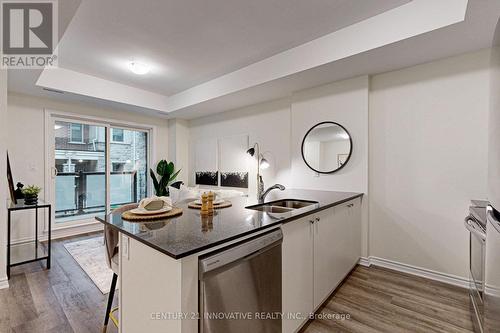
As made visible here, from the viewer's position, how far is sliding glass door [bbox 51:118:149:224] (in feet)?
13.0

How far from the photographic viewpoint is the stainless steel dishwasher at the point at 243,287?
3.29 feet

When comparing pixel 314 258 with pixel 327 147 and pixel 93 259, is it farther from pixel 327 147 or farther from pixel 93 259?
pixel 93 259

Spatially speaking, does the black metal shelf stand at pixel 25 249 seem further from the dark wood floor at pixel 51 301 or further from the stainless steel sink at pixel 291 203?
the stainless steel sink at pixel 291 203

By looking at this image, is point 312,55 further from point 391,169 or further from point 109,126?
point 109,126

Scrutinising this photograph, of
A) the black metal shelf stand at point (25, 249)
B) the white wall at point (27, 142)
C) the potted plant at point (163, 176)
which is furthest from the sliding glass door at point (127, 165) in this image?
the black metal shelf stand at point (25, 249)

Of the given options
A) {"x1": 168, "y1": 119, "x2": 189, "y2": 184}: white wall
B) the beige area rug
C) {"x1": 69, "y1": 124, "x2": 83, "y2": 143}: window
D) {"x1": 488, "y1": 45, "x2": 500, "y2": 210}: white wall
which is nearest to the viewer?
{"x1": 488, "y1": 45, "x2": 500, "y2": 210}: white wall

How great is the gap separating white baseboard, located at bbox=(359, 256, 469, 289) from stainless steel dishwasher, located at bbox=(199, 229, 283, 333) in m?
1.87

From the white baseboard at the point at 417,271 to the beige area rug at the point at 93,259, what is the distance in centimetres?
286

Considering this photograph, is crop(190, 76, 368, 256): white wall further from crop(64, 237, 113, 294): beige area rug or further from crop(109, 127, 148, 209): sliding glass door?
crop(64, 237, 113, 294): beige area rug

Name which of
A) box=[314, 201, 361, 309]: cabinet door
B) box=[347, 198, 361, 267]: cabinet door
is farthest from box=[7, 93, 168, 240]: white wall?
box=[347, 198, 361, 267]: cabinet door

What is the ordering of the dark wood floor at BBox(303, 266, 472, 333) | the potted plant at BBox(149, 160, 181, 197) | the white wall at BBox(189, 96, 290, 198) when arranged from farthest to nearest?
1. the potted plant at BBox(149, 160, 181, 197)
2. the white wall at BBox(189, 96, 290, 198)
3. the dark wood floor at BBox(303, 266, 472, 333)

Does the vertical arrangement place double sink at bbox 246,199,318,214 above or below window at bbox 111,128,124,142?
below

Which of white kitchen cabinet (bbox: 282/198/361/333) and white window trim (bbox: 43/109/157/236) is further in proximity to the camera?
white window trim (bbox: 43/109/157/236)

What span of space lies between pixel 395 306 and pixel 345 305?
0.41 m
